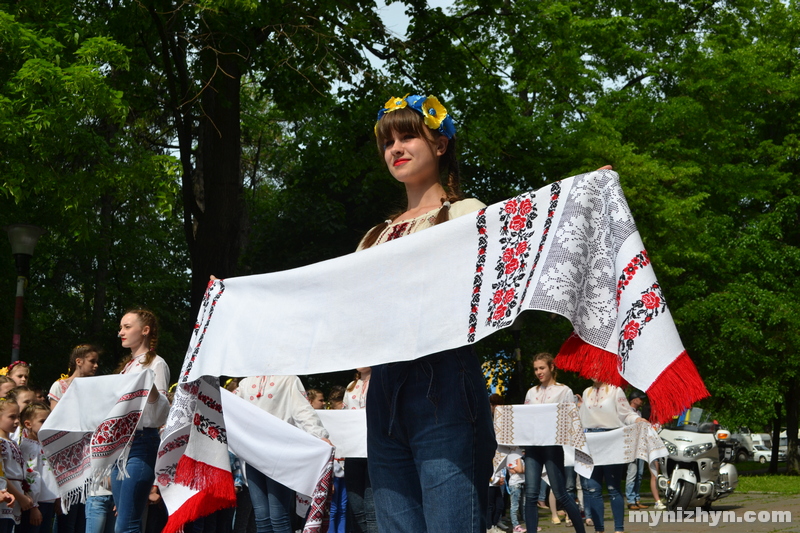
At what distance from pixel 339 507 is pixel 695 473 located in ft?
22.2

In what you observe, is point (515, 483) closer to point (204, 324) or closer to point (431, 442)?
point (204, 324)

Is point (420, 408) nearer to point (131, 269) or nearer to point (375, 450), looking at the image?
point (375, 450)

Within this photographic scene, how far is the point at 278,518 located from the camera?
Answer: 292 inches

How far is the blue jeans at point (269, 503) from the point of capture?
291 inches

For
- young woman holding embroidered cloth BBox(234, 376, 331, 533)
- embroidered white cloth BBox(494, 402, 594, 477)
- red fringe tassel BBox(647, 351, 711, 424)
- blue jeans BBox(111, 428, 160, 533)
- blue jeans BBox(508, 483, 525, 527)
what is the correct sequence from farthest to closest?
blue jeans BBox(508, 483, 525, 527)
embroidered white cloth BBox(494, 402, 594, 477)
young woman holding embroidered cloth BBox(234, 376, 331, 533)
blue jeans BBox(111, 428, 160, 533)
red fringe tassel BBox(647, 351, 711, 424)

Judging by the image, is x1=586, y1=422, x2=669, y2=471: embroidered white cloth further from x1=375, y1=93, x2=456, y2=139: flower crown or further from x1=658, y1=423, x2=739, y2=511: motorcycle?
x1=375, y1=93, x2=456, y2=139: flower crown

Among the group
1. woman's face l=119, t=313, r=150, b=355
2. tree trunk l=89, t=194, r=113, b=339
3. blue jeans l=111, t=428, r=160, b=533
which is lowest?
blue jeans l=111, t=428, r=160, b=533

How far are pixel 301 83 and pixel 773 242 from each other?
15.1 metres

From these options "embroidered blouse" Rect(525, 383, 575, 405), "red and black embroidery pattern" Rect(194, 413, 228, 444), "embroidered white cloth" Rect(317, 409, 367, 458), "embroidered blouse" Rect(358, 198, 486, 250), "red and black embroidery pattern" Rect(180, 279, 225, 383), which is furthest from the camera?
"embroidered blouse" Rect(525, 383, 575, 405)

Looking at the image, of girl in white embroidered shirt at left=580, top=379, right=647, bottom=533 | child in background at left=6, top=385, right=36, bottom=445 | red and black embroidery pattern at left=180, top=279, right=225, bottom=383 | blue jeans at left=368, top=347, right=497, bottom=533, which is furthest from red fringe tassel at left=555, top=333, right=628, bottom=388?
girl in white embroidered shirt at left=580, top=379, right=647, bottom=533

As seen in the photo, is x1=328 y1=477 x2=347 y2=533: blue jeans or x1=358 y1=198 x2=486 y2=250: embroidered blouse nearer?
x1=358 y1=198 x2=486 y2=250: embroidered blouse

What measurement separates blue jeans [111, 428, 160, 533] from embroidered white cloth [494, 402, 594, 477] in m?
4.20

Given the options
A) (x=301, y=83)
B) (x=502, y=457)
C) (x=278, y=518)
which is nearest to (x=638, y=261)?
(x=278, y=518)

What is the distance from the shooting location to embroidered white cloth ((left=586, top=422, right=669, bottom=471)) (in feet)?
40.0
